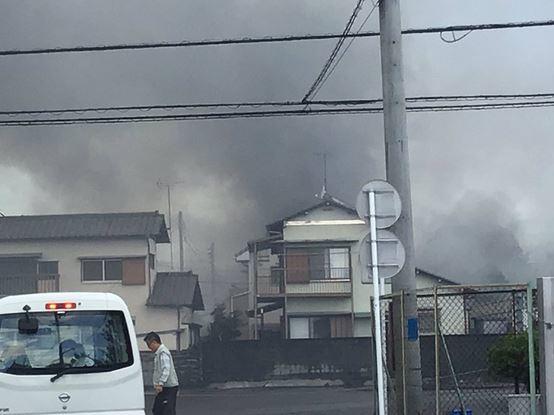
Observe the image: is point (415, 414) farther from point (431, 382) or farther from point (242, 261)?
point (242, 261)

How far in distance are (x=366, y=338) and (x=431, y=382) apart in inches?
312

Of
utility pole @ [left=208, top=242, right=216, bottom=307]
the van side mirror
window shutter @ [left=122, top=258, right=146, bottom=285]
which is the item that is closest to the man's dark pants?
the van side mirror

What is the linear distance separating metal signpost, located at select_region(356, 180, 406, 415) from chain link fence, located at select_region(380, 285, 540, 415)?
1.20 m

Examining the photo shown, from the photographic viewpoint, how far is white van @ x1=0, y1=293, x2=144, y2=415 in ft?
29.5

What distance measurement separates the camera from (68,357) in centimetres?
927

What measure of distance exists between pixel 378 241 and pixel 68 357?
3094mm

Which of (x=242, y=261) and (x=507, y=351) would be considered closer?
(x=507, y=351)

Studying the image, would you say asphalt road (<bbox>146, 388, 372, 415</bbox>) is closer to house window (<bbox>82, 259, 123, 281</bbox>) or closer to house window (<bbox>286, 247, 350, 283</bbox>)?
house window (<bbox>82, 259, 123, 281</bbox>)

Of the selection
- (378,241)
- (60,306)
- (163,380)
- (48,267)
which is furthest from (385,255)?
(48,267)

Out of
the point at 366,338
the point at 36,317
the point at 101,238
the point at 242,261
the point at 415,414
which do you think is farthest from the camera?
the point at 242,261

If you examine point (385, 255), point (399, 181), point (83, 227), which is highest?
point (83, 227)

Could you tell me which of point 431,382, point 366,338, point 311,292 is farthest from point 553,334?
point 311,292

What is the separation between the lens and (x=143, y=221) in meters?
32.0

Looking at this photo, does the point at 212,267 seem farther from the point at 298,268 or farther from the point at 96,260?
the point at 96,260
